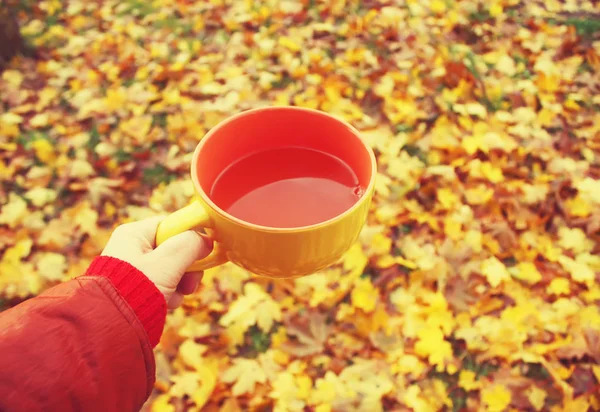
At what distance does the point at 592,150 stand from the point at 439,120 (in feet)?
2.13

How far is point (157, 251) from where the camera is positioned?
2.85 ft

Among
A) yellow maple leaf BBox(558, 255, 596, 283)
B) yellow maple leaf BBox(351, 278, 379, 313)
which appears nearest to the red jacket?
yellow maple leaf BBox(351, 278, 379, 313)

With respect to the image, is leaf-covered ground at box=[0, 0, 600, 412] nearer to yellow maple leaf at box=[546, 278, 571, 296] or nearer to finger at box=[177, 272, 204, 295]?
yellow maple leaf at box=[546, 278, 571, 296]

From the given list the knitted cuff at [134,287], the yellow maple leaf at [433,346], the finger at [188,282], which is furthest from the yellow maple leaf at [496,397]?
the knitted cuff at [134,287]

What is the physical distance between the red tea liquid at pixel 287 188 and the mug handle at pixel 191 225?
3.1 inches

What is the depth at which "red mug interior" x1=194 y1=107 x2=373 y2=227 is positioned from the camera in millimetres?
891

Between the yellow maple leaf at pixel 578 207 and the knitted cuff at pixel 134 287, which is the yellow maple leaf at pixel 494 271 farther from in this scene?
the knitted cuff at pixel 134 287

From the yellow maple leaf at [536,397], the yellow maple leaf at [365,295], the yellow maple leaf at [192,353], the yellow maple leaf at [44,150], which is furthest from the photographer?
the yellow maple leaf at [44,150]

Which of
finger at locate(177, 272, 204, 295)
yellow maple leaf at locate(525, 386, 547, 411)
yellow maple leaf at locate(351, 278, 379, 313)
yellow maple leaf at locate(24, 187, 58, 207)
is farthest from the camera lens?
yellow maple leaf at locate(24, 187, 58, 207)

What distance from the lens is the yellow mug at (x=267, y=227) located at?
0.78 meters

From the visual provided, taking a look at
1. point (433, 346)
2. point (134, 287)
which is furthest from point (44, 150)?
point (433, 346)

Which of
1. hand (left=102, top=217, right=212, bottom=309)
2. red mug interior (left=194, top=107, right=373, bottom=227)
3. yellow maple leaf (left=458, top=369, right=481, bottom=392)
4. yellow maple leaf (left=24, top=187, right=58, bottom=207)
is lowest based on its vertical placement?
yellow maple leaf (left=458, top=369, right=481, bottom=392)

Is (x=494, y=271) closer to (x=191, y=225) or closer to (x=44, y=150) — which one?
(x=191, y=225)

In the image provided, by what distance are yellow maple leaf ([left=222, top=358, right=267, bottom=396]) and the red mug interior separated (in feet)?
2.72
